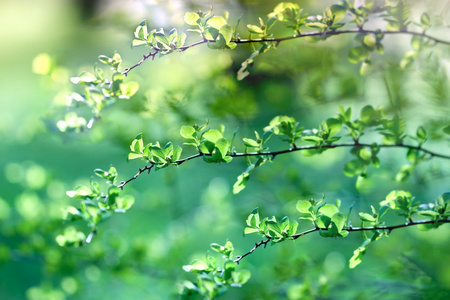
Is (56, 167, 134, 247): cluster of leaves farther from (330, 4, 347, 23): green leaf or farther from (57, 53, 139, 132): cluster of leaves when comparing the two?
(330, 4, 347, 23): green leaf

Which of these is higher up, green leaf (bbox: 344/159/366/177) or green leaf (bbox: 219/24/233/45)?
green leaf (bbox: 219/24/233/45)

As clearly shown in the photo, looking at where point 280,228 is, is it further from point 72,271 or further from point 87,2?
point 87,2

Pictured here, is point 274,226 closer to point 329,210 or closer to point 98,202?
point 329,210

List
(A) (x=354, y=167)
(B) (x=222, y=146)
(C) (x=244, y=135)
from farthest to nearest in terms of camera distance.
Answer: (C) (x=244, y=135), (A) (x=354, y=167), (B) (x=222, y=146)

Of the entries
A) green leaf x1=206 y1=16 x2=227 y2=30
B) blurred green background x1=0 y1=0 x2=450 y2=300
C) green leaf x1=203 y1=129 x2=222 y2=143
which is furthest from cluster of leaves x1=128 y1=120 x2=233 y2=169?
blurred green background x1=0 y1=0 x2=450 y2=300

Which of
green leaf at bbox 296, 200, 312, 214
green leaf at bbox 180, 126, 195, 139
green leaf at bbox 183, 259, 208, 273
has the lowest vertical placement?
green leaf at bbox 183, 259, 208, 273

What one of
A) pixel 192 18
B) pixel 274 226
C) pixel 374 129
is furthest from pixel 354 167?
pixel 192 18

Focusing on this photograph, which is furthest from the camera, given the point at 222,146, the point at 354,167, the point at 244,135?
the point at 244,135

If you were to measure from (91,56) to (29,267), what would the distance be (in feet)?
4.66

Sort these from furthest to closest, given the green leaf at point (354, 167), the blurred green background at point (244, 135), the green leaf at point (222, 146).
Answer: the blurred green background at point (244, 135), the green leaf at point (354, 167), the green leaf at point (222, 146)

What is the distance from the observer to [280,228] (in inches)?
18.1

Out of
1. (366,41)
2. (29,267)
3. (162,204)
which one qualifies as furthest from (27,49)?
(366,41)

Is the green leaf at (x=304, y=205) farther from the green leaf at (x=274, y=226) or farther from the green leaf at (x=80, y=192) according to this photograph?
the green leaf at (x=80, y=192)

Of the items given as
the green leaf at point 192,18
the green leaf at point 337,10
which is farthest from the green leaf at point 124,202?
the green leaf at point 337,10
